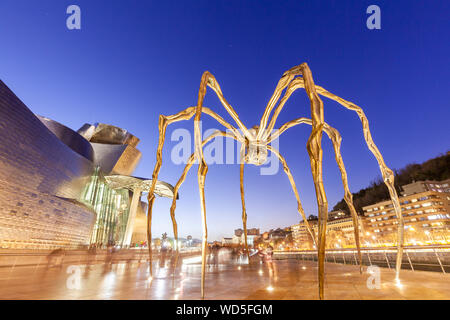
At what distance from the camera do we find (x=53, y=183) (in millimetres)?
33406

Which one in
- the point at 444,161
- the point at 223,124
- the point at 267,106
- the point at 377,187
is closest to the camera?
the point at 267,106

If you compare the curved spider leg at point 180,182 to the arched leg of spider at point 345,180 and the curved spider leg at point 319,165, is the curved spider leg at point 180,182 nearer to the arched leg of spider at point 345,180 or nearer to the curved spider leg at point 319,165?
the arched leg of spider at point 345,180

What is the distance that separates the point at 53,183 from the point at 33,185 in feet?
16.4

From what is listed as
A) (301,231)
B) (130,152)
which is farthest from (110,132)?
(301,231)

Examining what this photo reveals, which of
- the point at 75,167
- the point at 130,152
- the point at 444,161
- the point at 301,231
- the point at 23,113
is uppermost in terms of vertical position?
the point at 444,161

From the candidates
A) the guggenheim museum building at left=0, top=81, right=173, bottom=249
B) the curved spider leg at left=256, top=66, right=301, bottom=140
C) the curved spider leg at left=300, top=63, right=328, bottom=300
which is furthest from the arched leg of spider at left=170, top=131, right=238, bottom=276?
the guggenheim museum building at left=0, top=81, right=173, bottom=249

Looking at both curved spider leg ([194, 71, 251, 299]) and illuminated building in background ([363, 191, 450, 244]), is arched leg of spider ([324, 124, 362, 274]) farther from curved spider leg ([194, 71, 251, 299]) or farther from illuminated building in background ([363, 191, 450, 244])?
illuminated building in background ([363, 191, 450, 244])

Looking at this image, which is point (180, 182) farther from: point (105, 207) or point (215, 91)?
point (105, 207)

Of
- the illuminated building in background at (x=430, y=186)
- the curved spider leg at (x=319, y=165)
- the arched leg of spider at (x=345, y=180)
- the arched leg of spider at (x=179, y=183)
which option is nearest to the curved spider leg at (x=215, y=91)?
the arched leg of spider at (x=179, y=183)

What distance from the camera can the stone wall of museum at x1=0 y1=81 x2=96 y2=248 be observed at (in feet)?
79.3

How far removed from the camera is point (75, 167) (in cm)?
4153

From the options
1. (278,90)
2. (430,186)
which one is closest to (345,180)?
(278,90)

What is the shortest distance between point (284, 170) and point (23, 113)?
34241mm
